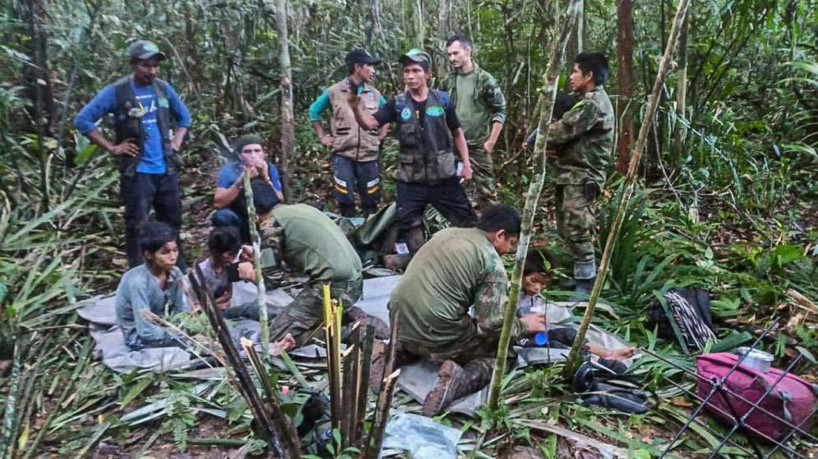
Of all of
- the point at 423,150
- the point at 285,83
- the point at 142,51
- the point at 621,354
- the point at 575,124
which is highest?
the point at 142,51

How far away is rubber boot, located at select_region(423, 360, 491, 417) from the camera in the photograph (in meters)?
3.24

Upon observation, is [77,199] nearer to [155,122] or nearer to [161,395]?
[155,122]

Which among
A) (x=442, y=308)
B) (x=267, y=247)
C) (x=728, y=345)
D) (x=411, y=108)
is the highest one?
(x=411, y=108)

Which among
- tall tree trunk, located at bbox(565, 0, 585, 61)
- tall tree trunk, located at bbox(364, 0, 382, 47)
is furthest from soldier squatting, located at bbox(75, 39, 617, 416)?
tall tree trunk, located at bbox(364, 0, 382, 47)

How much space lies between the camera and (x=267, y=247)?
3.94 metres

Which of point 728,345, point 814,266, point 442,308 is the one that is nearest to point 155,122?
point 442,308

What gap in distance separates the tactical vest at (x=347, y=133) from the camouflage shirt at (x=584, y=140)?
1.76 metres

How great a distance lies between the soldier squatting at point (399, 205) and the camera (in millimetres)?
3502

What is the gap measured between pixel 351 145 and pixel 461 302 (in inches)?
108

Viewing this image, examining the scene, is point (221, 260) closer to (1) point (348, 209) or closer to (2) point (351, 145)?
(1) point (348, 209)

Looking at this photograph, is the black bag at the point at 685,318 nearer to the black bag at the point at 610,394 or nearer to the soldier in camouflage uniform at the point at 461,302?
the black bag at the point at 610,394

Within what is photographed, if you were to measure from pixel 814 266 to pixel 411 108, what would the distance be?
Result: 10.2 feet

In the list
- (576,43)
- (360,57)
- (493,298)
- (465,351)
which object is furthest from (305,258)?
(576,43)

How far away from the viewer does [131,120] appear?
4629mm
